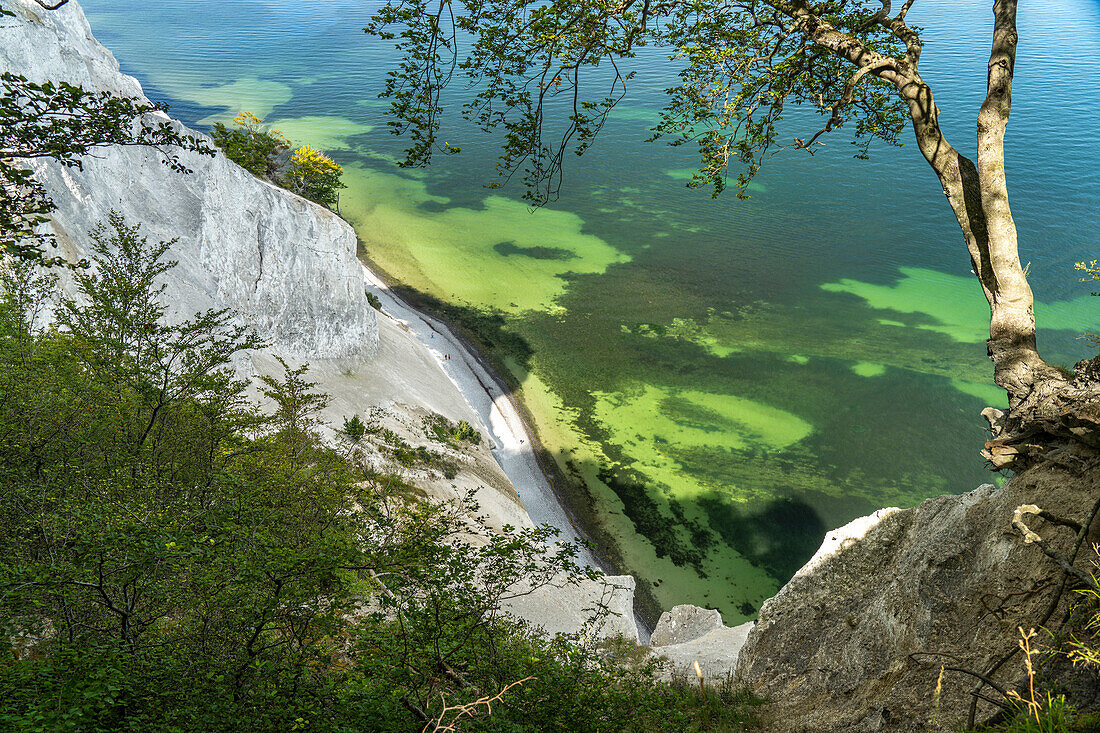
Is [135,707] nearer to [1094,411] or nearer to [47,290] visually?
[1094,411]

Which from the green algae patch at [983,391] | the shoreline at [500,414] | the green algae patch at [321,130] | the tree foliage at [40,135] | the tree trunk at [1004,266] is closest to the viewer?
the tree foliage at [40,135]

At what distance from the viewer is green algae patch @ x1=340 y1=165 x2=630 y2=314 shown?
35.9 metres

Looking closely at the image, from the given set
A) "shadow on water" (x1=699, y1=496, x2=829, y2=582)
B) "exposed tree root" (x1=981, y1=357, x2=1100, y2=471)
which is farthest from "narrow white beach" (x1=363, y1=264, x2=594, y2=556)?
"exposed tree root" (x1=981, y1=357, x2=1100, y2=471)

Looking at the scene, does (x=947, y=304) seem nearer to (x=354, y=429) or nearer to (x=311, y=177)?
(x=354, y=429)

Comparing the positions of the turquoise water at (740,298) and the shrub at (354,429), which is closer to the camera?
the shrub at (354,429)

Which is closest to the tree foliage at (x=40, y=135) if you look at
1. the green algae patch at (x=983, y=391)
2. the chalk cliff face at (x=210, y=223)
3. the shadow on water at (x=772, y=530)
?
the chalk cliff face at (x=210, y=223)

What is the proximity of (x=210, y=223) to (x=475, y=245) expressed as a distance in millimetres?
21823

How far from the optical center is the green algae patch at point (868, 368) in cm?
2898

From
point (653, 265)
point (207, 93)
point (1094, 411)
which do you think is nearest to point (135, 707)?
point (1094, 411)

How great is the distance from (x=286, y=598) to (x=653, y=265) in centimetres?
3531

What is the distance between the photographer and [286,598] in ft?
18.8

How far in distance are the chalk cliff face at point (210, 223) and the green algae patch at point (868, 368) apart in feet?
78.1

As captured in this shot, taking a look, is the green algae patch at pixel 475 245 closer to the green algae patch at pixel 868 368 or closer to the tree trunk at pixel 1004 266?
the green algae patch at pixel 868 368

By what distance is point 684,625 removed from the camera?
1582 cm
